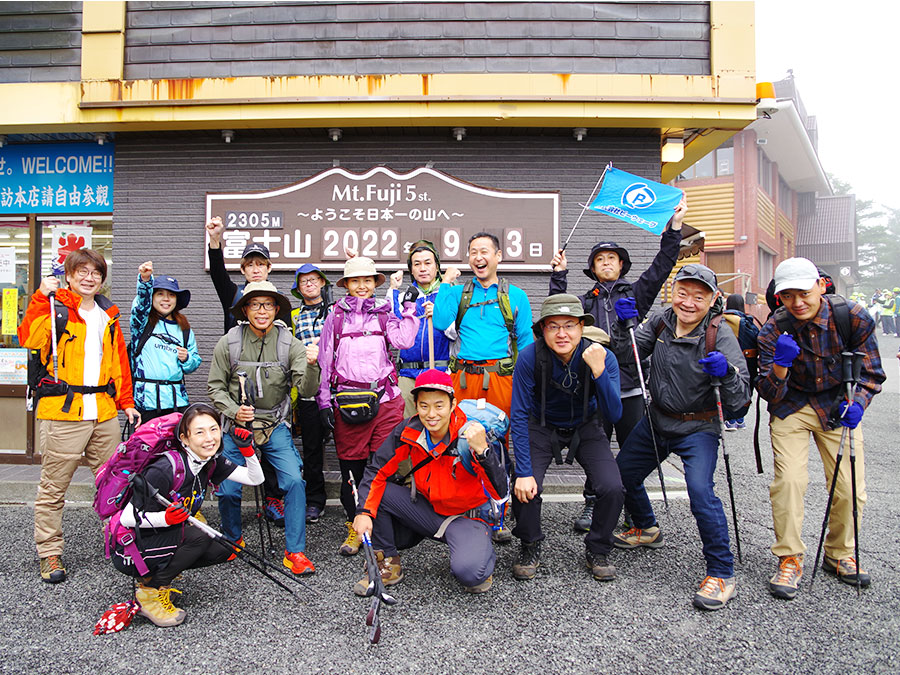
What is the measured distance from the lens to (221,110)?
596 centimetres

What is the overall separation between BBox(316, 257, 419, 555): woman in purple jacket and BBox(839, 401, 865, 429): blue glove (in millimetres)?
2912

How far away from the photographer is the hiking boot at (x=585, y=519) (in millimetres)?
4568

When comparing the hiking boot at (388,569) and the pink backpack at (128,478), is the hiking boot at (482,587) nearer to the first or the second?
the hiking boot at (388,569)

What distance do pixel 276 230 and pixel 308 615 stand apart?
4.33 m

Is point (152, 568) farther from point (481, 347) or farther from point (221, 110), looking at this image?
point (221, 110)

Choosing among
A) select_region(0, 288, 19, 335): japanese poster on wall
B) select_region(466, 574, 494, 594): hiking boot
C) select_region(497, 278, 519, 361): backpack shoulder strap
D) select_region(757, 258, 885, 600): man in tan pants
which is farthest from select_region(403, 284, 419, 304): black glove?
select_region(0, 288, 19, 335): japanese poster on wall

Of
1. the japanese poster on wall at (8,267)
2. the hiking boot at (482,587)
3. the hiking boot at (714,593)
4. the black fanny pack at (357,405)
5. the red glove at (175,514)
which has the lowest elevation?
the hiking boot at (482,587)

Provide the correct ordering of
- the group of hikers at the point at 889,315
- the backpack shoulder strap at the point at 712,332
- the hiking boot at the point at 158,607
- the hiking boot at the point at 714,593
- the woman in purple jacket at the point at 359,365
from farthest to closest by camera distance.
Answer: the group of hikers at the point at 889,315, the woman in purple jacket at the point at 359,365, the backpack shoulder strap at the point at 712,332, the hiking boot at the point at 714,593, the hiking boot at the point at 158,607

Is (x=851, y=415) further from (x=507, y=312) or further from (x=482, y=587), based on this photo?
(x=482, y=587)

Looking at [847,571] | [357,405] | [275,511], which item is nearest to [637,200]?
[357,405]

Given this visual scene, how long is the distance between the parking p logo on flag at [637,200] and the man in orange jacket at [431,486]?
2645 mm

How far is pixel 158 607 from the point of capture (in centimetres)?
318

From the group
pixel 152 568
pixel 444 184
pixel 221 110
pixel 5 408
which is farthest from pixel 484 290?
pixel 5 408

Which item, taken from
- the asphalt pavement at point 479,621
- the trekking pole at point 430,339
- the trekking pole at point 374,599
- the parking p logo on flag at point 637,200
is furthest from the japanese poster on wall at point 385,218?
the trekking pole at point 374,599
